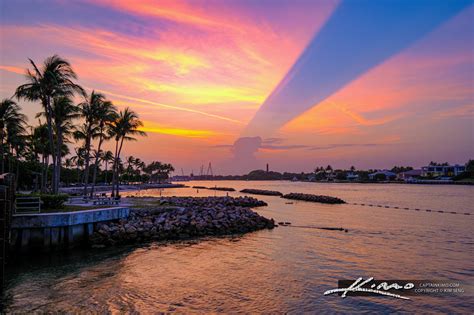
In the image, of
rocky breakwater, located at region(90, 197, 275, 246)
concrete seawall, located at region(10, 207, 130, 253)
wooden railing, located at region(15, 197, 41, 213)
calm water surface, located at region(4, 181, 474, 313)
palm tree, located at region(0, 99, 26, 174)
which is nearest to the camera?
calm water surface, located at region(4, 181, 474, 313)

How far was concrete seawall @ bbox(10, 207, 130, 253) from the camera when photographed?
20234mm

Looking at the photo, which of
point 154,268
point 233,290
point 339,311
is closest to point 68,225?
point 154,268

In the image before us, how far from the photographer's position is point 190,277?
17281 mm

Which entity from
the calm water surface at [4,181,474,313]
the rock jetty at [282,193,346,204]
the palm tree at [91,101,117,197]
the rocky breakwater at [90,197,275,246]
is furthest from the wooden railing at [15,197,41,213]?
the rock jetty at [282,193,346,204]

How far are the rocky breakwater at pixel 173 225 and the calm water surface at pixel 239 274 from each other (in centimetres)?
154

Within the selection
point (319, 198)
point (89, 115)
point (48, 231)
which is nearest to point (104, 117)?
point (89, 115)

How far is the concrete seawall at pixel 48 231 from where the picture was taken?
20.2m

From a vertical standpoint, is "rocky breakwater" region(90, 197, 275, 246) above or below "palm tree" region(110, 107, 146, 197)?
below

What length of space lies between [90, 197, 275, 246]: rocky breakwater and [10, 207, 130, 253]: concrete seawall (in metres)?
1.29

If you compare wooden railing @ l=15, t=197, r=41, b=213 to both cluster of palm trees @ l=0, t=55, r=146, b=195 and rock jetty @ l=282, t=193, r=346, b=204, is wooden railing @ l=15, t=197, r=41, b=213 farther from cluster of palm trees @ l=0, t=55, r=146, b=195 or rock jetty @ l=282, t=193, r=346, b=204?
rock jetty @ l=282, t=193, r=346, b=204

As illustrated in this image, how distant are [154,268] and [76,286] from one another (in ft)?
14.6

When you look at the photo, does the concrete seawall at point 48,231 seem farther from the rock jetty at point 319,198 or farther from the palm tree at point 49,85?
the rock jetty at point 319,198

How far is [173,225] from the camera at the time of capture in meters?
28.7

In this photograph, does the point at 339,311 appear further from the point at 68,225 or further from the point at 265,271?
the point at 68,225
